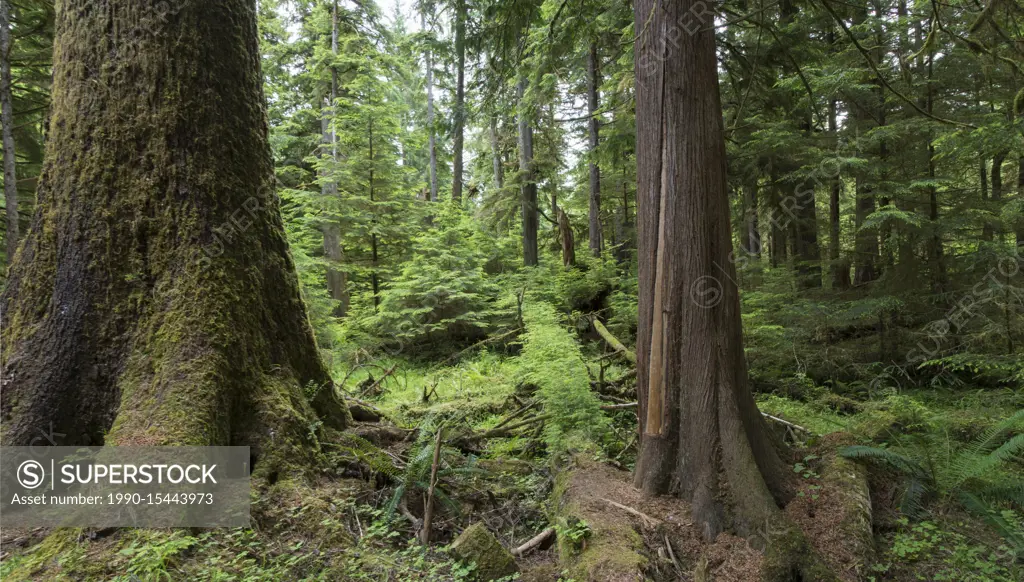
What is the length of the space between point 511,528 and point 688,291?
7.37ft

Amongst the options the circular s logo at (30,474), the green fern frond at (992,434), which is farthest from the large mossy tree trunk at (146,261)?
the green fern frond at (992,434)

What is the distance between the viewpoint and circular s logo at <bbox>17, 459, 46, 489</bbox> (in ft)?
9.57

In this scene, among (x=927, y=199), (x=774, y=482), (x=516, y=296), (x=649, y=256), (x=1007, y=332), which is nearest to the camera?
(x=774, y=482)

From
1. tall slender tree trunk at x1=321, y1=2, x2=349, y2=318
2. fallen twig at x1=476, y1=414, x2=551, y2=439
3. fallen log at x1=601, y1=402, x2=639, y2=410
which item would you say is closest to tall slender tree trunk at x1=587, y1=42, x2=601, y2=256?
tall slender tree trunk at x1=321, y1=2, x2=349, y2=318

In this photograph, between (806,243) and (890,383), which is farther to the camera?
(806,243)

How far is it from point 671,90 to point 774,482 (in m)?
3.07

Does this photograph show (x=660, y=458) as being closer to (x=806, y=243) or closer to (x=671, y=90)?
(x=671, y=90)

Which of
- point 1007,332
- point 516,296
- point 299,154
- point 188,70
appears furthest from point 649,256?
point 299,154

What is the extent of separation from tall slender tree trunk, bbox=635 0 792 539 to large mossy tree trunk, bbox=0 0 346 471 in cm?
274

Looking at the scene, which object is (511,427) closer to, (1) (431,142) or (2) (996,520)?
(2) (996,520)

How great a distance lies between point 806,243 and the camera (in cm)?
1114

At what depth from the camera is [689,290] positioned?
3.79 meters

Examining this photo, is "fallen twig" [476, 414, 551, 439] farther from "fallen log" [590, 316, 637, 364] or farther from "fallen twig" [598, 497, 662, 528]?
"fallen log" [590, 316, 637, 364]

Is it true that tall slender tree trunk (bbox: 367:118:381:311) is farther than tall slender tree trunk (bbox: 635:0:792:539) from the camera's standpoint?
Yes
